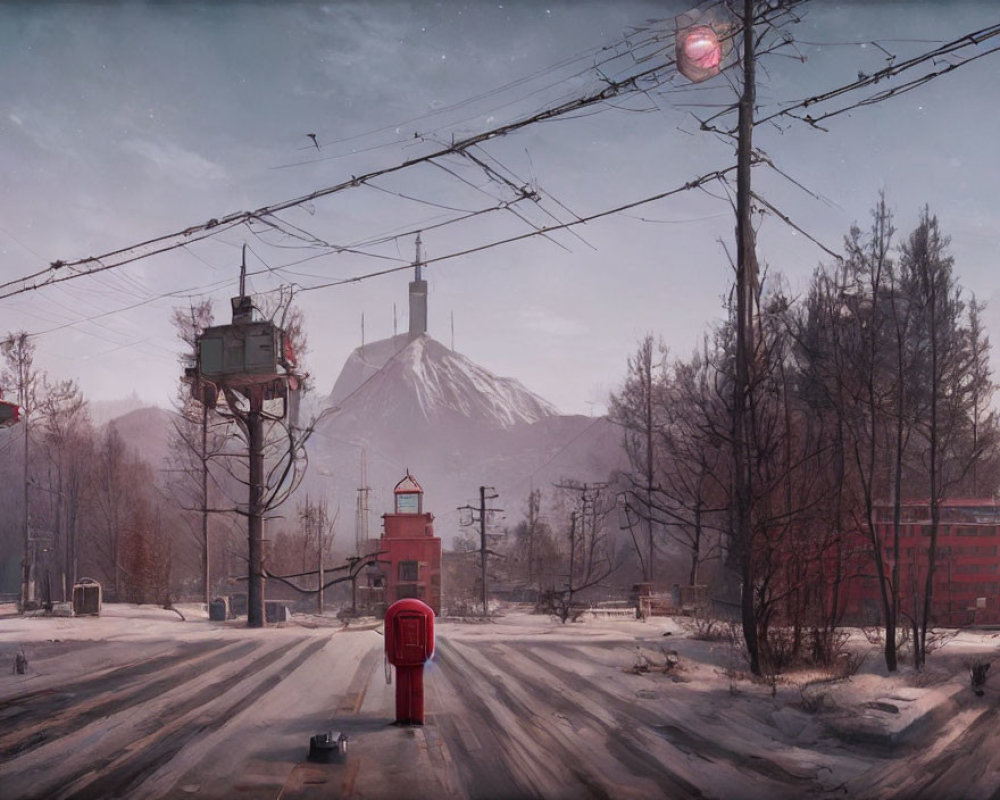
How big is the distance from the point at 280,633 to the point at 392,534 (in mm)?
21360

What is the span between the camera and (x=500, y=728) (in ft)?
27.8

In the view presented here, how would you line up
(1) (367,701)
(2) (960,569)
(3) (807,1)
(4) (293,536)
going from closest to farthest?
(1) (367,701) → (3) (807,1) → (2) (960,569) → (4) (293,536)

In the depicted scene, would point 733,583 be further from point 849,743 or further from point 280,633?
point 849,743

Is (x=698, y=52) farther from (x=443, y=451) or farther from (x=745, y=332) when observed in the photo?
(x=443, y=451)

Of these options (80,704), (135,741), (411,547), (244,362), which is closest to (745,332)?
(135,741)

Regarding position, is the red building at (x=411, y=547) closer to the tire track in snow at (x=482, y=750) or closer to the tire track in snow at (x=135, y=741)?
the tire track in snow at (x=135, y=741)

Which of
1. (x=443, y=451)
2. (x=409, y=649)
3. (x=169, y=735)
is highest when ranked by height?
(x=443, y=451)

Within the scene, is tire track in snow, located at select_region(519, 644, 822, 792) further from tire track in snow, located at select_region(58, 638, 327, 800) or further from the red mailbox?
tire track in snow, located at select_region(58, 638, 327, 800)

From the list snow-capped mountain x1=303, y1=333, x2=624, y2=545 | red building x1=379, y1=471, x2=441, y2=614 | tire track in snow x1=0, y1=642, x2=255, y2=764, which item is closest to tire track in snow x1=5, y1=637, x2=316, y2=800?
tire track in snow x1=0, y1=642, x2=255, y2=764

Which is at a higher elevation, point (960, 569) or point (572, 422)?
point (572, 422)

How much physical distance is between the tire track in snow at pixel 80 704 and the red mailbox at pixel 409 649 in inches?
148

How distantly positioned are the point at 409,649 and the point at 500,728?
4.62 feet

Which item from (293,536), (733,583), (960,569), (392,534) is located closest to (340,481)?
(293,536)

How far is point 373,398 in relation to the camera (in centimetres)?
19900
